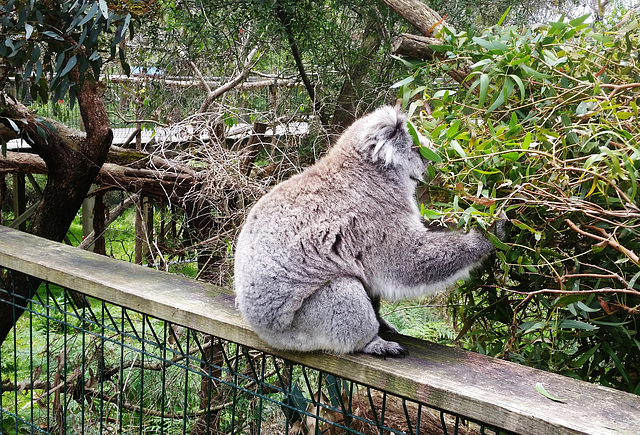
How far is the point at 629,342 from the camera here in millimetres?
1635

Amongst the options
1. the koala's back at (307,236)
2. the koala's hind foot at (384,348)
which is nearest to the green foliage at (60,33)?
the koala's back at (307,236)

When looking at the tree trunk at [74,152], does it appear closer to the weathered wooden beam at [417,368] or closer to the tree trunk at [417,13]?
the weathered wooden beam at [417,368]

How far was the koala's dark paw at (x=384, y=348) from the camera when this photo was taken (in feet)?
6.02

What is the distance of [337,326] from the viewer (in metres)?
1.95

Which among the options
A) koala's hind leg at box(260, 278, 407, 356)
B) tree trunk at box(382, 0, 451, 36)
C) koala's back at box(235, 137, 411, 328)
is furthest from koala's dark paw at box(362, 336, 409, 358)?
tree trunk at box(382, 0, 451, 36)

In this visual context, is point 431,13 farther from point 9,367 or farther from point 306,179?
point 9,367

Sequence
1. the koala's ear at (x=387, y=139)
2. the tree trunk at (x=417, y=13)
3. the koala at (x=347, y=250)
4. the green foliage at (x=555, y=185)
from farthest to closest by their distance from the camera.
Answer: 1. the tree trunk at (x=417, y=13)
2. the koala's ear at (x=387, y=139)
3. the koala at (x=347, y=250)
4. the green foliage at (x=555, y=185)

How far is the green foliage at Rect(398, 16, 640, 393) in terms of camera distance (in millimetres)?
1553

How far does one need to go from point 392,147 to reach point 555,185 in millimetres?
861

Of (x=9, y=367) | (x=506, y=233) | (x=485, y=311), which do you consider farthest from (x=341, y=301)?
(x=9, y=367)

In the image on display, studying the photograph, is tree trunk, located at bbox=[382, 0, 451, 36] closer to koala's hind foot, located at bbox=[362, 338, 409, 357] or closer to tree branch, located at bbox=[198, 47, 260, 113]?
tree branch, located at bbox=[198, 47, 260, 113]

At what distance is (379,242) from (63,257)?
144 centimetres

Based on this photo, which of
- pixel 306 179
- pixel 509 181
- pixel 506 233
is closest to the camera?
pixel 509 181

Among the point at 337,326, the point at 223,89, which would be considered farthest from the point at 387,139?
the point at 223,89
